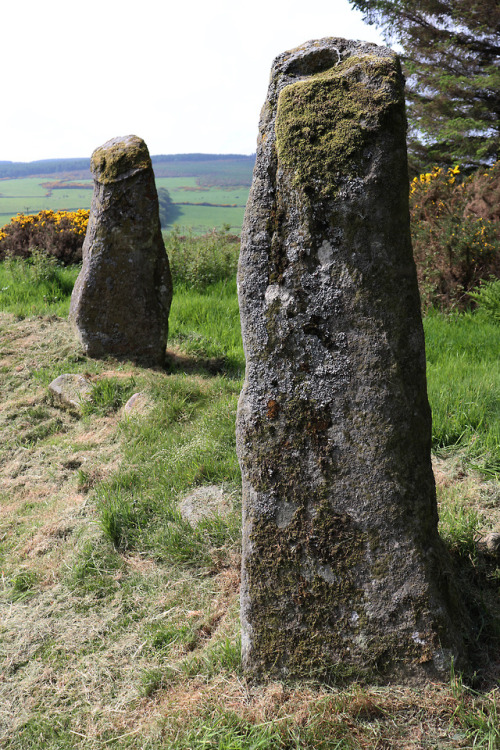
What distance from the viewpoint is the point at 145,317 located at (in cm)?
680

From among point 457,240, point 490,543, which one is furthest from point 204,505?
point 457,240

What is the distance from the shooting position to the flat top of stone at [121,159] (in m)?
6.61

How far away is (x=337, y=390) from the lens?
2307 mm

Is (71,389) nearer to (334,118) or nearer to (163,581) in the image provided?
(163,581)

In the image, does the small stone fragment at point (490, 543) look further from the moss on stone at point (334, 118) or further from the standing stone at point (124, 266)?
the standing stone at point (124, 266)

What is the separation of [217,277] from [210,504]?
23.1 ft

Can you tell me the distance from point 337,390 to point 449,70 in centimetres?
1374

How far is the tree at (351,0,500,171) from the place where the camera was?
12719 mm

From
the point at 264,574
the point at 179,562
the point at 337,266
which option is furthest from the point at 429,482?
the point at 179,562

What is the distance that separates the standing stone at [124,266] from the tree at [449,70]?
27.2 ft

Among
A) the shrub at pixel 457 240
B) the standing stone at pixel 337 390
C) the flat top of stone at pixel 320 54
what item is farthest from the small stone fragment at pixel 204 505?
the shrub at pixel 457 240

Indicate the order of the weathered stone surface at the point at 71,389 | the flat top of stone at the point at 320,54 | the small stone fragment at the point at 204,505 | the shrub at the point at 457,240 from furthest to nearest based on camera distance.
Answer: the shrub at the point at 457,240 < the weathered stone surface at the point at 71,389 < the small stone fragment at the point at 204,505 < the flat top of stone at the point at 320,54

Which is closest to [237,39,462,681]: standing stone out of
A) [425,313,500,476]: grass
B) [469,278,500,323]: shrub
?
[425,313,500,476]: grass

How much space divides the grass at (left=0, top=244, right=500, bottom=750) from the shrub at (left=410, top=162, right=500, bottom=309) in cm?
246
